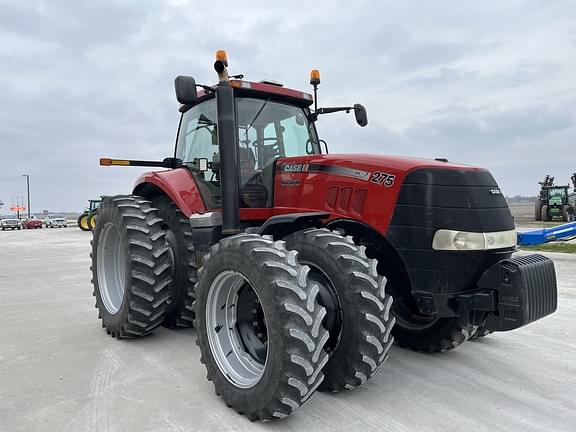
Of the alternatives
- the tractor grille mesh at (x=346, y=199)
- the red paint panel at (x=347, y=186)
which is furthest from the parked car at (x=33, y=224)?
the tractor grille mesh at (x=346, y=199)

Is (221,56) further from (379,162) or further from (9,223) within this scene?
(9,223)

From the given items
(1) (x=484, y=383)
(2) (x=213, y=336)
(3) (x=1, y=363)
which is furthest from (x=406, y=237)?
(3) (x=1, y=363)

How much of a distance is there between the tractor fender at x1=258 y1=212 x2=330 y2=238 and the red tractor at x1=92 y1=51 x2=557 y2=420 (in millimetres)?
12

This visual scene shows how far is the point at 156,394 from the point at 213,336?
567 millimetres

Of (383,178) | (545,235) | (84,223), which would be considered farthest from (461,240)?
(84,223)

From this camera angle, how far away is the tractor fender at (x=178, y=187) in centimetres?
426

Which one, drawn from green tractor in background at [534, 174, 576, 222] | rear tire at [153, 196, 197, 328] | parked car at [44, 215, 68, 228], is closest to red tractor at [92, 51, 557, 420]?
rear tire at [153, 196, 197, 328]

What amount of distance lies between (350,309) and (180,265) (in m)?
2.18

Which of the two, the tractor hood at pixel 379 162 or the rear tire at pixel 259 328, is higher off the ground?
the tractor hood at pixel 379 162

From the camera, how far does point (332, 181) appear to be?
348cm

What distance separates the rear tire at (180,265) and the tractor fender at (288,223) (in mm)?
1243

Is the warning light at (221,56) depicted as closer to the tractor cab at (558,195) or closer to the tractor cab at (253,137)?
the tractor cab at (253,137)

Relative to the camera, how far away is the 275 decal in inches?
123

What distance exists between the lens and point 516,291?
2758mm
